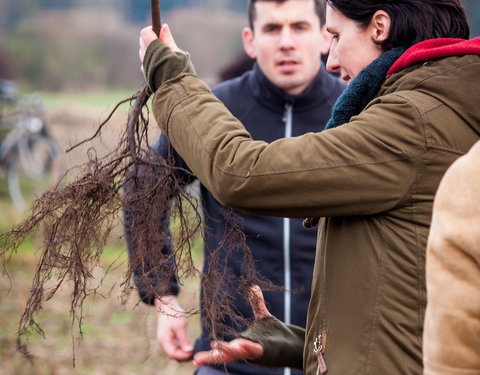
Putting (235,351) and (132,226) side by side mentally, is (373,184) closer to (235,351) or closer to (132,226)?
(235,351)

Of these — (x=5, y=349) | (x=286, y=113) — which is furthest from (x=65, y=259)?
(x=5, y=349)

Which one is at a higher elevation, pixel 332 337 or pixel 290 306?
pixel 332 337

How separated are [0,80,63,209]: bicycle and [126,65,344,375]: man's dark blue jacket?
1036 cm

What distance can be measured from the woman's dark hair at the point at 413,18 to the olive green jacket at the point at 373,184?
14 cm

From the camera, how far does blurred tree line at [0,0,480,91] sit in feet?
61.1

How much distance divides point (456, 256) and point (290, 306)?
186 cm

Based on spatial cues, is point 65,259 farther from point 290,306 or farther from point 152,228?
point 290,306

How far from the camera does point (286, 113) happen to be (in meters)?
3.61

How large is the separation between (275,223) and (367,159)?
58.6 inches

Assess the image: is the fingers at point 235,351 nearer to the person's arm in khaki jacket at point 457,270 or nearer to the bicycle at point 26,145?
the person's arm in khaki jacket at point 457,270

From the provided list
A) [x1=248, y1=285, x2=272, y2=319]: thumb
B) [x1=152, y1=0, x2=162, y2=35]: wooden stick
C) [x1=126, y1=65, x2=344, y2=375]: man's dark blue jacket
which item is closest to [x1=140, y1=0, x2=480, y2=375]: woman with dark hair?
[x1=152, y1=0, x2=162, y2=35]: wooden stick

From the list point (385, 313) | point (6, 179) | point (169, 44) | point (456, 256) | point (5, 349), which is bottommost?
point (6, 179)

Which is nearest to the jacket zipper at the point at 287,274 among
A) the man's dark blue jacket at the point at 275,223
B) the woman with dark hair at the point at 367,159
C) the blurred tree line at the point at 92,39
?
the man's dark blue jacket at the point at 275,223

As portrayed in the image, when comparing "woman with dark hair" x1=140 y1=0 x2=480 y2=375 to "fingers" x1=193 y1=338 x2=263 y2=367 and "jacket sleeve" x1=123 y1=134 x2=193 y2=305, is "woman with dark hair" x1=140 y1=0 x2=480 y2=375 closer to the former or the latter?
"fingers" x1=193 y1=338 x2=263 y2=367
